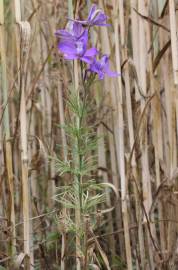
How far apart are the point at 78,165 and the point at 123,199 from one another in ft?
0.83

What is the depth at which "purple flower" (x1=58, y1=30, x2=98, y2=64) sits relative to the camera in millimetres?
1134

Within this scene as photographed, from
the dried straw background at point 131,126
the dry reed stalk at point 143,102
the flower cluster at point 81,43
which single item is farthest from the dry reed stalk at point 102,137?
the flower cluster at point 81,43

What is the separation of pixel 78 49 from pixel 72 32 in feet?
0.17

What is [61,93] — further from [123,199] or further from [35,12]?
[123,199]

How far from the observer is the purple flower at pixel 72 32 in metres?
1.15

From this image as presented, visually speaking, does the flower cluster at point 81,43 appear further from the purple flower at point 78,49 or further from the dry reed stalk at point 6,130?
the dry reed stalk at point 6,130

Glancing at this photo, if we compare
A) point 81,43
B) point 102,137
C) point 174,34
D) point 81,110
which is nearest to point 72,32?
point 81,43

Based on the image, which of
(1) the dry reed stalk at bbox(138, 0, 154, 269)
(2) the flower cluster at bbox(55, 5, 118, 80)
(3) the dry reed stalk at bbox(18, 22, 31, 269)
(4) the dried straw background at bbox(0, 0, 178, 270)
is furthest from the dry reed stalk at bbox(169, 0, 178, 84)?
(3) the dry reed stalk at bbox(18, 22, 31, 269)

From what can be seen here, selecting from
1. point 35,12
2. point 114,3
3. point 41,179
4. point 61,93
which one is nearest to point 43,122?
point 41,179

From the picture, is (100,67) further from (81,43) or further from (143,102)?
(143,102)

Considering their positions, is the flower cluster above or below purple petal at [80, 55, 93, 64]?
above

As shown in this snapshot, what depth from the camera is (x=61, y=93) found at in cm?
161

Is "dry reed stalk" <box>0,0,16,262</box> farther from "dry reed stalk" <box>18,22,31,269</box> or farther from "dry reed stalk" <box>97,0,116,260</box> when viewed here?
"dry reed stalk" <box>97,0,116,260</box>

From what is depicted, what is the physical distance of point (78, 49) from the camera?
44.9 inches
